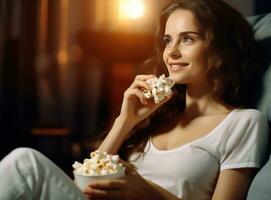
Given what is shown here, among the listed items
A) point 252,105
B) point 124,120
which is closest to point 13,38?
point 124,120

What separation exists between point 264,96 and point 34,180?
2.36 ft

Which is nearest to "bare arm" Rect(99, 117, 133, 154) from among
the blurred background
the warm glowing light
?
the blurred background

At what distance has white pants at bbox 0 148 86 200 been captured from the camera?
118 cm

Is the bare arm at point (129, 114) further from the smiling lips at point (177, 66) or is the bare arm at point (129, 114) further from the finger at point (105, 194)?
the finger at point (105, 194)

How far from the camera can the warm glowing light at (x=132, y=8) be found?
312cm

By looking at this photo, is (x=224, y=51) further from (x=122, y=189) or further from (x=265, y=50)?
(x=122, y=189)

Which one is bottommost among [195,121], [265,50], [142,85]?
[195,121]

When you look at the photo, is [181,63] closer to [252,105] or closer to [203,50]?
→ [203,50]

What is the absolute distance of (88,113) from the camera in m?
3.62

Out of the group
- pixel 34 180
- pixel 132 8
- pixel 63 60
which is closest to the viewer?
pixel 34 180

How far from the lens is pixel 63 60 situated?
3.44 metres

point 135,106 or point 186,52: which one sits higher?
point 186,52

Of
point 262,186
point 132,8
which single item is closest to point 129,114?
point 262,186

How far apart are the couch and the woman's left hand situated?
274 millimetres
